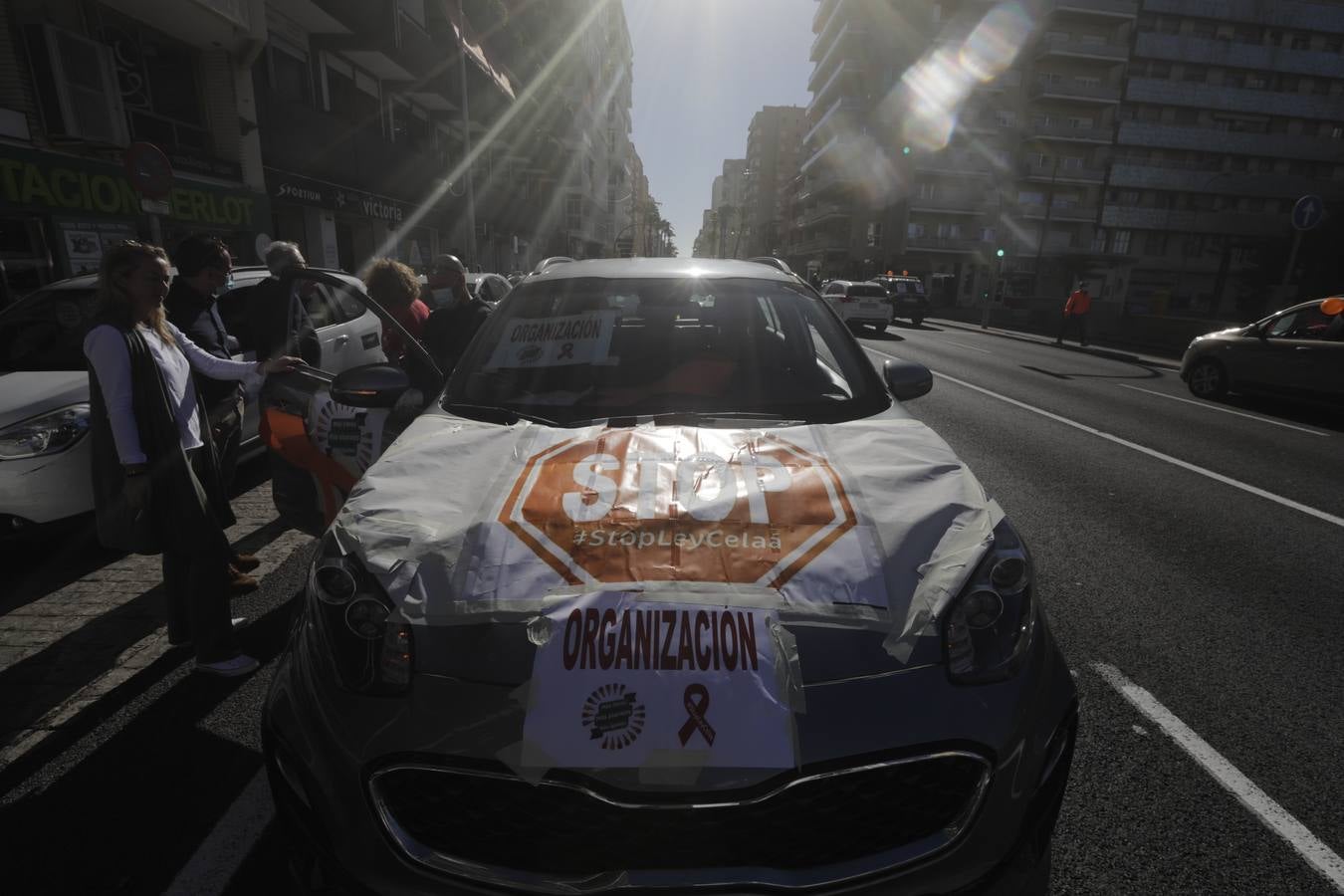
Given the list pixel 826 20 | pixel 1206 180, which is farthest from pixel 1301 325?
pixel 826 20

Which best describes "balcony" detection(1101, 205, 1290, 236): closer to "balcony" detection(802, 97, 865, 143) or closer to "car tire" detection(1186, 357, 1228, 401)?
"balcony" detection(802, 97, 865, 143)

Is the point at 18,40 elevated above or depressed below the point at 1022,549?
above

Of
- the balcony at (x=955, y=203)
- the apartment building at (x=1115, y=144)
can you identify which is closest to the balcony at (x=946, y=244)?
the apartment building at (x=1115, y=144)

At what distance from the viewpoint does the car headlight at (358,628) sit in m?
1.43

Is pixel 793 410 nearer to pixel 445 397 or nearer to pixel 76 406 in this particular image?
pixel 445 397

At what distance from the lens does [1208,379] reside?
420 inches

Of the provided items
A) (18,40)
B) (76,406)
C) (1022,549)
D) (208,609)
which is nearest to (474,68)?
(18,40)

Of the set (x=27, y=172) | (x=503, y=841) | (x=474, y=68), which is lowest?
(x=503, y=841)

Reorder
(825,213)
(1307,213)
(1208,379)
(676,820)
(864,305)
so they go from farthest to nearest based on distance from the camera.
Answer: (825,213) → (864,305) → (1307,213) → (1208,379) → (676,820)

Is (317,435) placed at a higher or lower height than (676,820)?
higher

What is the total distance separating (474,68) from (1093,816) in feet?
82.9

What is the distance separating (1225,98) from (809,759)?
65.4 metres

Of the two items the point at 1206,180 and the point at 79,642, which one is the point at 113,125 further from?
the point at 1206,180

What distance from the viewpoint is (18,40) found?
29.3ft
